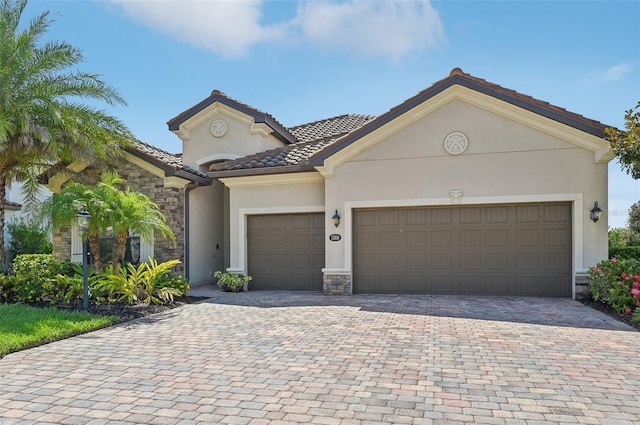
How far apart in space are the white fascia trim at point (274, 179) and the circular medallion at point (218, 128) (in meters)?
2.63

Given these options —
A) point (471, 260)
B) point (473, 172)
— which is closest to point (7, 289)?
point (471, 260)

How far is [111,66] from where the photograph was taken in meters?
13.5

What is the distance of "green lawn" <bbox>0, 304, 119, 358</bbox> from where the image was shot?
6.66 metres

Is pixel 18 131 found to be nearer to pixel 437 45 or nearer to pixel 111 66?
pixel 111 66

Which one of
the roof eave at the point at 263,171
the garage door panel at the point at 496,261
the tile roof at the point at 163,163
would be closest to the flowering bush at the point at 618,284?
the garage door panel at the point at 496,261

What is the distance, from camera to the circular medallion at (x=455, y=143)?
11062 millimetres

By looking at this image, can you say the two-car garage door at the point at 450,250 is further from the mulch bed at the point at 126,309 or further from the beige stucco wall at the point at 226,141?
the mulch bed at the point at 126,309

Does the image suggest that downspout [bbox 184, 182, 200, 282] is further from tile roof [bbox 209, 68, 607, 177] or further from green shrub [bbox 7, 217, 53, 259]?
green shrub [bbox 7, 217, 53, 259]

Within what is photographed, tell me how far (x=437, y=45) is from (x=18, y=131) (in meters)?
11.9

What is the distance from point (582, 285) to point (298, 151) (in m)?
8.87

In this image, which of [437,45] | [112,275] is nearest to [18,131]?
[112,275]

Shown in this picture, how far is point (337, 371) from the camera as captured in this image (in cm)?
529

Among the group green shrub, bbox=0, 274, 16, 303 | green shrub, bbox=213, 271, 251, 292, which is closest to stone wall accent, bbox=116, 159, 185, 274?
green shrub, bbox=213, 271, 251, 292

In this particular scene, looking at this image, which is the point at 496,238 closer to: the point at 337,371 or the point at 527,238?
the point at 527,238
